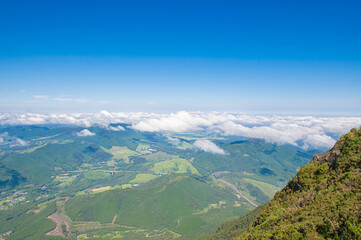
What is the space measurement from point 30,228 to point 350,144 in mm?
255743

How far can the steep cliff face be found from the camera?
79.0ft

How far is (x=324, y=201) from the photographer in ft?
103

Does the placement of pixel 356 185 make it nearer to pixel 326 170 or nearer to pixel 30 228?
pixel 326 170

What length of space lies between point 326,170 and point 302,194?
786cm

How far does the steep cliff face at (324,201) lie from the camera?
24.1 metres

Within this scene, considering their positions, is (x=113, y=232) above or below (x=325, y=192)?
below

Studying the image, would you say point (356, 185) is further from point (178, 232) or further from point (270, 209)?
point (178, 232)

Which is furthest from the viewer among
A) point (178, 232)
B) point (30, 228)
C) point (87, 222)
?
point (87, 222)

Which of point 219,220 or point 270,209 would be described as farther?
point 219,220

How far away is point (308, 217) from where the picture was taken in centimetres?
2902

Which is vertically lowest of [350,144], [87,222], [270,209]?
[87,222]

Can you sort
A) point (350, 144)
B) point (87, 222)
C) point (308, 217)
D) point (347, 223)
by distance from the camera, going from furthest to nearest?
point (87, 222)
point (350, 144)
point (308, 217)
point (347, 223)

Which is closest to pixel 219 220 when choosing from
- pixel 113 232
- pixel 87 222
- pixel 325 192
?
pixel 113 232

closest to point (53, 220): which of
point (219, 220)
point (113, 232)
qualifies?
point (113, 232)
